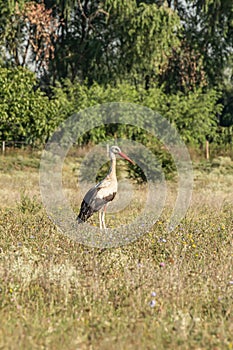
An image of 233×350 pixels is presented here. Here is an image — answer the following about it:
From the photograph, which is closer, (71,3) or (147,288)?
(147,288)

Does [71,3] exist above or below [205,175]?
above

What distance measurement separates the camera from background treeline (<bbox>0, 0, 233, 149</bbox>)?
105 ft

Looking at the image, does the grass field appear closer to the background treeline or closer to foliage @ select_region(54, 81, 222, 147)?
the background treeline

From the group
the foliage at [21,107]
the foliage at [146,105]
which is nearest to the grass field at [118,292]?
the foliage at [21,107]

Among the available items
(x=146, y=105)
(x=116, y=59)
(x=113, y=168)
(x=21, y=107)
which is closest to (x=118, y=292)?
(x=113, y=168)

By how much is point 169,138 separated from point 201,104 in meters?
4.47

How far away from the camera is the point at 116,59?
38.8 metres

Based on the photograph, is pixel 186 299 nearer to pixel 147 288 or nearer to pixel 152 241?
pixel 147 288

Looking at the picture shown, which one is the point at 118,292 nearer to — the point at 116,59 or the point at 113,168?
the point at 113,168

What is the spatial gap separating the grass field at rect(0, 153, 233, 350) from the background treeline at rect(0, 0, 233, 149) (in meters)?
20.9

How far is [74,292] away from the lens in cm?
632

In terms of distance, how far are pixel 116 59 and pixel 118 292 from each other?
3340 centimetres

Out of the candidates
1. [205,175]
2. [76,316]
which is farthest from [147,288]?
[205,175]

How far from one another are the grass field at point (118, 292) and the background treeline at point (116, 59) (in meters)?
20.9
